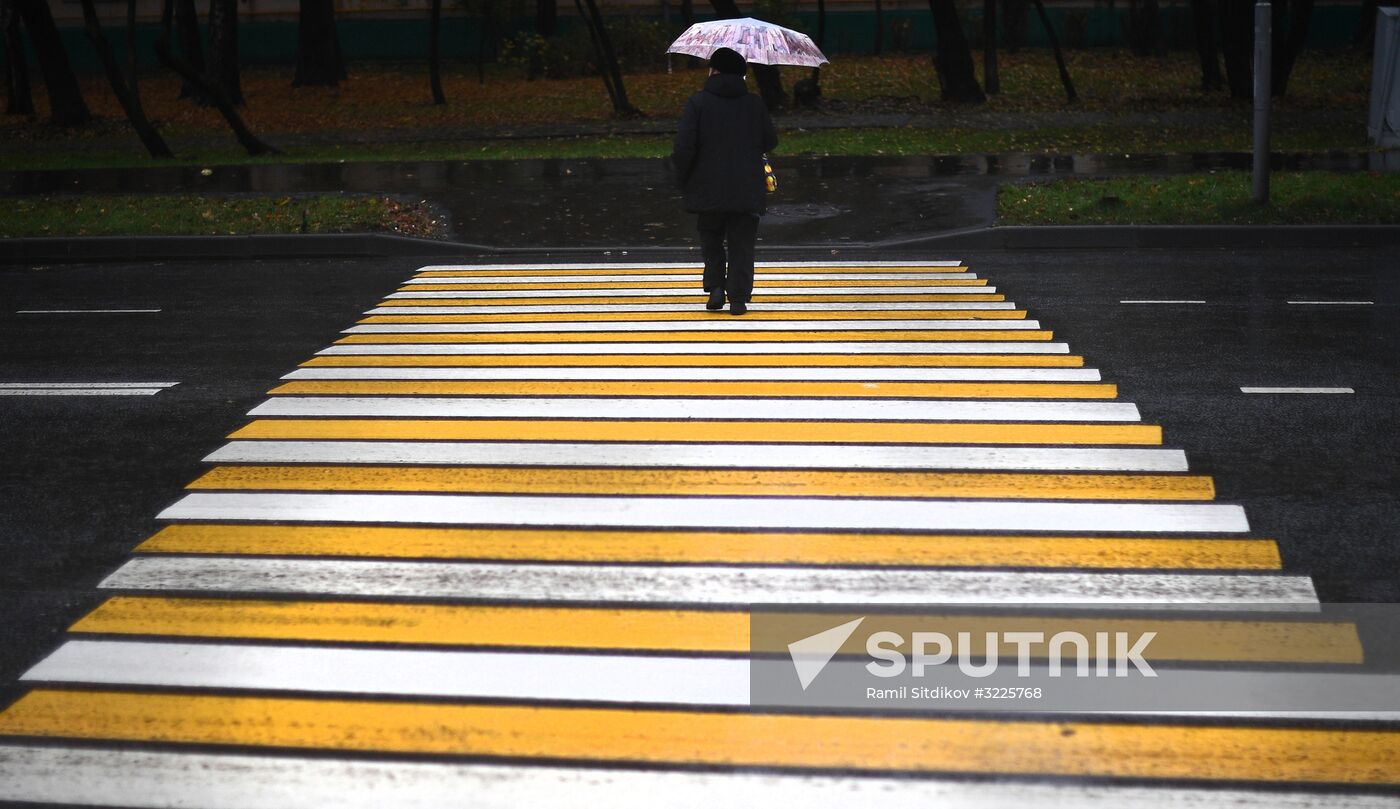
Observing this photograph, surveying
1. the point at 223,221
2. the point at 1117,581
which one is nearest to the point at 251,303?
the point at 223,221

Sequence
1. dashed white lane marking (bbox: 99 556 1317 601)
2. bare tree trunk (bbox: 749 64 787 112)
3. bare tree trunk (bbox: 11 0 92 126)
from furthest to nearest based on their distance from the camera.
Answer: bare tree trunk (bbox: 11 0 92 126), bare tree trunk (bbox: 749 64 787 112), dashed white lane marking (bbox: 99 556 1317 601)

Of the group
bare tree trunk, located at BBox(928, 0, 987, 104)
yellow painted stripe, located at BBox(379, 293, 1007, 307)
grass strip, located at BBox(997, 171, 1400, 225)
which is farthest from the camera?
bare tree trunk, located at BBox(928, 0, 987, 104)

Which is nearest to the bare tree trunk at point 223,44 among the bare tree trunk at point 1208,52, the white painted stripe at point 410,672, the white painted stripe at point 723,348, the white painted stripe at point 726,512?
the bare tree trunk at point 1208,52

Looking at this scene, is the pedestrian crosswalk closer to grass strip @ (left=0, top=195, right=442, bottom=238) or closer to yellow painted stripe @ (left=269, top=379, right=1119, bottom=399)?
yellow painted stripe @ (left=269, top=379, right=1119, bottom=399)

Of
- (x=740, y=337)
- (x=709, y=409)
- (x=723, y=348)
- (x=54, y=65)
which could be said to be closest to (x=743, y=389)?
(x=709, y=409)

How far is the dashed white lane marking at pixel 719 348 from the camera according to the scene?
9500 millimetres

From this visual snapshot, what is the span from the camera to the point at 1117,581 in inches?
213

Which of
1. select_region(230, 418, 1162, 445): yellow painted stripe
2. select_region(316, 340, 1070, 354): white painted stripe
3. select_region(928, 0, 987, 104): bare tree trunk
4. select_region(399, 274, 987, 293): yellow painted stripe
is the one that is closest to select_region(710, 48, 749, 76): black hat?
select_region(316, 340, 1070, 354): white painted stripe

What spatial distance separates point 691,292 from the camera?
470 inches

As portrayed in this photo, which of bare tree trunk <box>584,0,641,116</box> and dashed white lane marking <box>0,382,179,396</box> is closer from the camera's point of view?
dashed white lane marking <box>0,382,179,396</box>

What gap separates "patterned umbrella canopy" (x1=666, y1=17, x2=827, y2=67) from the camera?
36.1 feet

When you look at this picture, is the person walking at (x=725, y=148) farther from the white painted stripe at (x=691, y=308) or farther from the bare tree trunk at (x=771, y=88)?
the bare tree trunk at (x=771, y=88)

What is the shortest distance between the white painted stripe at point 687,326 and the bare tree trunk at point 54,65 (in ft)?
76.1

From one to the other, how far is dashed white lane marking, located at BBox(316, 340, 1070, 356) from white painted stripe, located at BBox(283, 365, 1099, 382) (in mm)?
504
